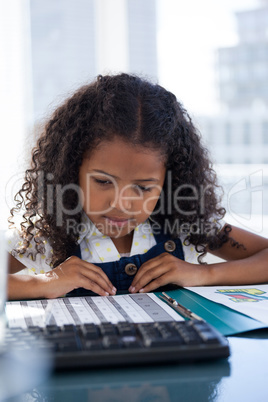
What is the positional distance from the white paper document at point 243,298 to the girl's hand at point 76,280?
161 millimetres

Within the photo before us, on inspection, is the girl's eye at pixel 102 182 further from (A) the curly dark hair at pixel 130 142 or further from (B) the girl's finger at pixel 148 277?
(B) the girl's finger at pixel 148 277

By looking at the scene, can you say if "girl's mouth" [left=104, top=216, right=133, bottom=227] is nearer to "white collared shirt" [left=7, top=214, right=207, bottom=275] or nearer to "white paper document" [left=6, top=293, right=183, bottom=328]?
"white collared shirt" [left=7, top=214, right=207, bottom=275]

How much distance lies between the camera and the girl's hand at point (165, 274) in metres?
0.88

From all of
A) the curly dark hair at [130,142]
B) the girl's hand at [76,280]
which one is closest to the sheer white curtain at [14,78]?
the curly dark hair at [130,142]

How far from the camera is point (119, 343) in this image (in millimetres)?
465

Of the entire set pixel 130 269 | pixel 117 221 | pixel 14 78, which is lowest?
pixel 130 269

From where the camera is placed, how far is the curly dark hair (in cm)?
103

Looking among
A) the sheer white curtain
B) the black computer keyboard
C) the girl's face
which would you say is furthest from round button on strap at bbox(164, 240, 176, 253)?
the sheer white curtain

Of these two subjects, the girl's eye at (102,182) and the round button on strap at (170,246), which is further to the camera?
the round button on strap at (170,246)

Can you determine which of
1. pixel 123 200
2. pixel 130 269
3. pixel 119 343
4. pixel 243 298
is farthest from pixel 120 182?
pixel 119 343

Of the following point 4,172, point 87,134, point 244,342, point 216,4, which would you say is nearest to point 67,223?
point 87,134

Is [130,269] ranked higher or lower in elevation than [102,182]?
lower

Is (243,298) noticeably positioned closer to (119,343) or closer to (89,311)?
(89,311)

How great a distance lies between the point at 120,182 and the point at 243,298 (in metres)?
0.34
